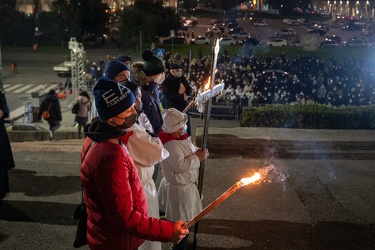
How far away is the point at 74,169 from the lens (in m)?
7.73

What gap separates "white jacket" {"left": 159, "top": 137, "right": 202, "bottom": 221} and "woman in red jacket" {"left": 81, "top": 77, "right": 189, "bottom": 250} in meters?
1.33

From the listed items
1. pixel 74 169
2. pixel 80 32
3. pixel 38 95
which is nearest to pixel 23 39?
pixel 80 32

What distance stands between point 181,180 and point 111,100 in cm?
171

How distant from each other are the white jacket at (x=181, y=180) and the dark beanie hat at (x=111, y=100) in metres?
1.43

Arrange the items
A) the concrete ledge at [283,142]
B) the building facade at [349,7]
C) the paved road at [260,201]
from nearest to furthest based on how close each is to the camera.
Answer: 1. the paved road at [260,201]
2. the concrete ledge at [283,142]
3. the building facade at [349,7]

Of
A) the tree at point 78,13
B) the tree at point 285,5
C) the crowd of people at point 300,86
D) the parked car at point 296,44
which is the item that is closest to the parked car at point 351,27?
the tree at point 285,5

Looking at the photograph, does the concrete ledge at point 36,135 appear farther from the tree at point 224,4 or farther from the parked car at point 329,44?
the tree at point 224,4

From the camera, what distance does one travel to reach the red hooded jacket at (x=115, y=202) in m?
2.82

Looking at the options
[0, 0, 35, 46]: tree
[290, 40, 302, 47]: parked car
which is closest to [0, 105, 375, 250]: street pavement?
[290, 40, 302, 47]: parked car

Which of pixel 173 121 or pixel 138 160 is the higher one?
pixel 173 121

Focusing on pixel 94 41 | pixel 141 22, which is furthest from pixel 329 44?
pixel 94 41

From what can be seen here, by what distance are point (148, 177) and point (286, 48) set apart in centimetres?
4118

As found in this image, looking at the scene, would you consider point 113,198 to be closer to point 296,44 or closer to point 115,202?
point 115,202

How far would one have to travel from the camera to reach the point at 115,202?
9.25ft
